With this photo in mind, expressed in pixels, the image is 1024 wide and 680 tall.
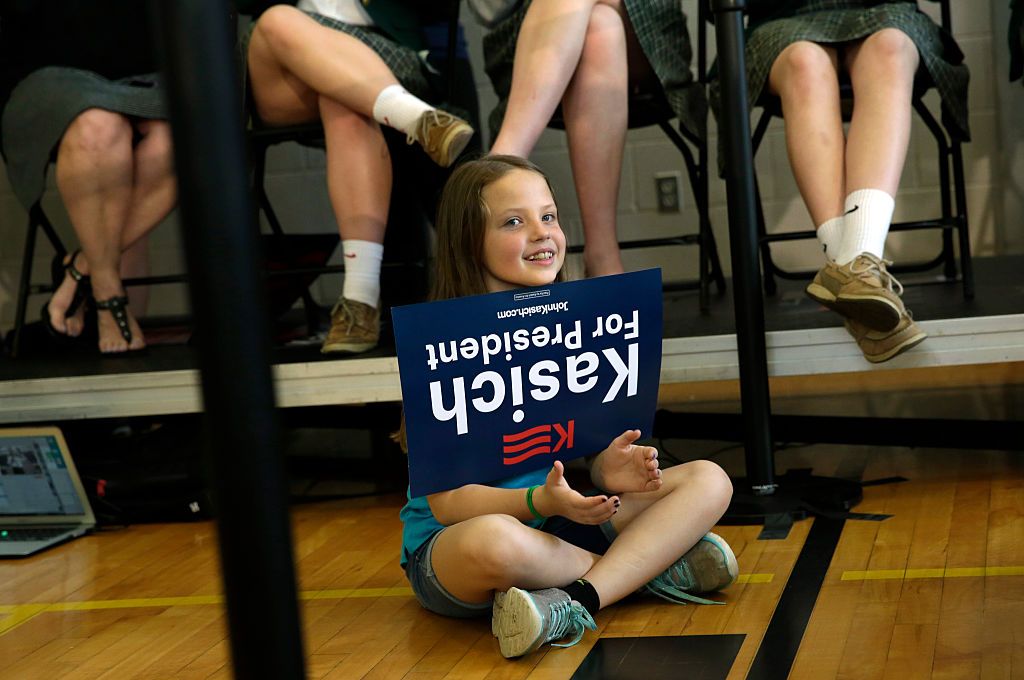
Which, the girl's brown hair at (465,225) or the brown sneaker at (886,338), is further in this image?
the brown sneaker at (886,338)

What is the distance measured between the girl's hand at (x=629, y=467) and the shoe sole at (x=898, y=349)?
66 cm

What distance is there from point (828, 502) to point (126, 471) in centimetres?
133

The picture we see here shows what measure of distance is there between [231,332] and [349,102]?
6.16ft

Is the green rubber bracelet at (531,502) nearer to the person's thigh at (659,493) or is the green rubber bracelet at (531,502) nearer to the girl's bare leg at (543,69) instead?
the person's thigh at (659,493)

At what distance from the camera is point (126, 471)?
2.34 metres

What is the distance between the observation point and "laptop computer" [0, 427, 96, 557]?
229cm

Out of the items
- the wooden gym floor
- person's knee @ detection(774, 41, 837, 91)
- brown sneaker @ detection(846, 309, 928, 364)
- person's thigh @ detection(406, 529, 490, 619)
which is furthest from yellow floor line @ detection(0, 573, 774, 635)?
person's knee @ detection(774, 41, 837, 91)

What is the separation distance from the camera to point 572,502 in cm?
137

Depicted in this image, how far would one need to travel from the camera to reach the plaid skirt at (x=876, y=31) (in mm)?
2088

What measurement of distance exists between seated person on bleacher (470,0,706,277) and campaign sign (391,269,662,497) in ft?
2.01

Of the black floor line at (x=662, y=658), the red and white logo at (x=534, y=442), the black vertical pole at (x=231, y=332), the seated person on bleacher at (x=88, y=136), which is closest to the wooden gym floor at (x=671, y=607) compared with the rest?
the black floor line at (x=662, y=658)

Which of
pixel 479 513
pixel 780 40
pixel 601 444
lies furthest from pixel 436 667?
pixel 780 40

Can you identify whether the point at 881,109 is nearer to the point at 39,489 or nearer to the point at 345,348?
the point at 345,348

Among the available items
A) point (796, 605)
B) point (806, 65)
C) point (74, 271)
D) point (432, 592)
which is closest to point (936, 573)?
point (796, 605)
